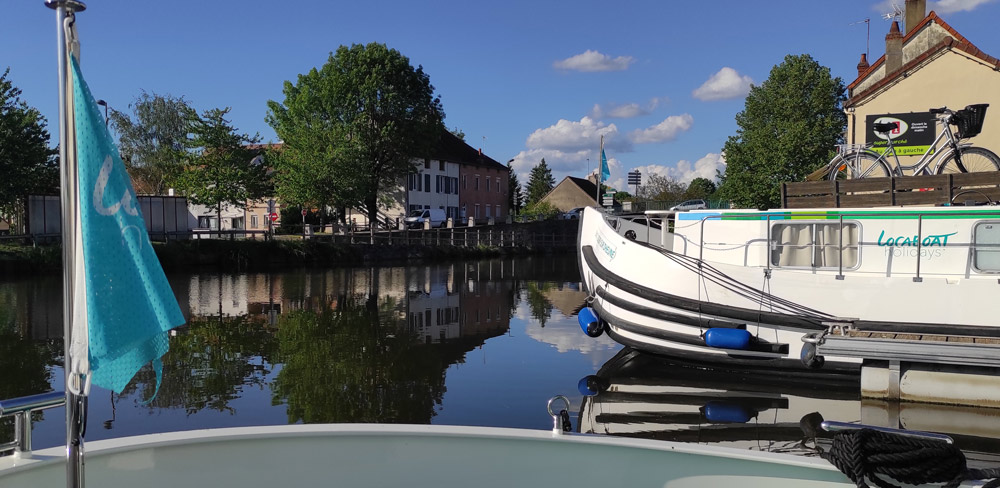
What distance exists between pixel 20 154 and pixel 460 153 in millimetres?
38497

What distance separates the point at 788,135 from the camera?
44875 mm

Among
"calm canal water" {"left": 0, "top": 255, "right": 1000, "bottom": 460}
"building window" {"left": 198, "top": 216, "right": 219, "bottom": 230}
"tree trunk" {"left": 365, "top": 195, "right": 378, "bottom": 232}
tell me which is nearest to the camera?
"calm canal water" {"left": 0, "top": 255, "right": 1000, "bottom": 460}

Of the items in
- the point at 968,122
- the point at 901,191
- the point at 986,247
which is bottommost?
the point at 986,247

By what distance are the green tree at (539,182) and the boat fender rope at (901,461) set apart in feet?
364

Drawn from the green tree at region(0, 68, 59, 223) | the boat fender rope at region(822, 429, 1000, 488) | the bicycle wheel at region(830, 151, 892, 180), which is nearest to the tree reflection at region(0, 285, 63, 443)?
the boat fender rope at region(822, 429, 1000, 488)

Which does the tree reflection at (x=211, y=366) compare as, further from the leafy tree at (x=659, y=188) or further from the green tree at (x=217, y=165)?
the leafy tree at (x=659, y=188)

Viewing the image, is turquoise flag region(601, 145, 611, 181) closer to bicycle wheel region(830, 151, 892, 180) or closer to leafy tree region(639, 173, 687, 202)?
bicycle wheel region(830, 151, 892, 180)

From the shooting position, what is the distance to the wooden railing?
39.4ft

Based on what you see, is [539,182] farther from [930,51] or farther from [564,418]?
[564,418]

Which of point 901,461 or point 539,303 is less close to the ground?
point 901,461

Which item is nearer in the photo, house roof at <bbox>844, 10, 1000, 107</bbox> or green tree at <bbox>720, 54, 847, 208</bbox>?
house roof at <bbox>844, 10, 1000, 107</bbox>

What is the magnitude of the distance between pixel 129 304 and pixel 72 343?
0.24 m

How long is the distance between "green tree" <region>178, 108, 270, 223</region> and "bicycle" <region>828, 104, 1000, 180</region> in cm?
3648

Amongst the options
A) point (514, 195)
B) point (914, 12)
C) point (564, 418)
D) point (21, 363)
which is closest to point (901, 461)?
point (564, 418)
